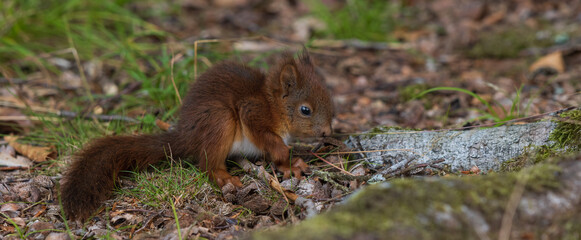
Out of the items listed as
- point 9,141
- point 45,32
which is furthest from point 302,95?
point 45,32

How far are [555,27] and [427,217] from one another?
6.13 m

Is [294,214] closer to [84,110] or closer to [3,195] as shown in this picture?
[3,195]

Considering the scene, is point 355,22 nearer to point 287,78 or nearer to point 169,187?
point 287,78

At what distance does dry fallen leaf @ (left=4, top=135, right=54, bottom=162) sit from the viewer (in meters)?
3.73

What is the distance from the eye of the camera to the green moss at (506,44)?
20.4 feet

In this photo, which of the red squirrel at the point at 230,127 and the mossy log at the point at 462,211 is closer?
the mossy log at the point at 462,211

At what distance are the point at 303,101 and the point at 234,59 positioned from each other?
3.13ft

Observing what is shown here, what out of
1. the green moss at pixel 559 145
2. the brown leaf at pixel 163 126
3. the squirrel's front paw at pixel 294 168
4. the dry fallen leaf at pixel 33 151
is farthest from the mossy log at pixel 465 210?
the dry fallen leaf at pixel 33 151

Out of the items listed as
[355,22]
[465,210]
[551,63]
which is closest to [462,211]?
[465,210]

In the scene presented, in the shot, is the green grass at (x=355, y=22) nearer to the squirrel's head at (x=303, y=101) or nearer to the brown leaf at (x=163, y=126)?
the squirrel's head at (x=303, y=101)

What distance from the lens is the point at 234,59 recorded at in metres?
4.13

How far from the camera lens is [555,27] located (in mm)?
6664

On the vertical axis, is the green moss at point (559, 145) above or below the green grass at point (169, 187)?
above

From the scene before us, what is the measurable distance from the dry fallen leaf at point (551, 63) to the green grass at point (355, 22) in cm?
198
